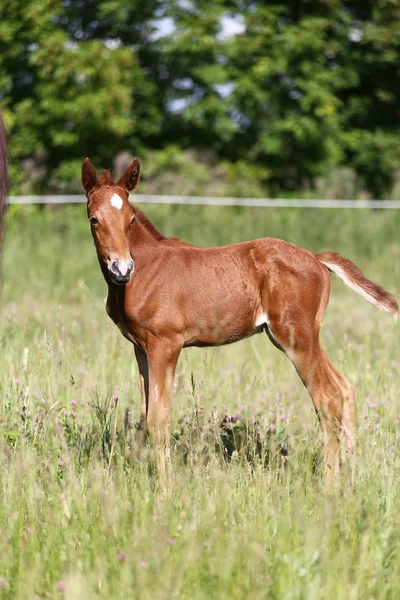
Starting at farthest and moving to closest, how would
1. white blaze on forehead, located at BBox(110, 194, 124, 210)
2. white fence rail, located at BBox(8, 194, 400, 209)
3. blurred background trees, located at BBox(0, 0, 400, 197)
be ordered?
blurred background trees, located at BBox(0, 0, 400, 197) < white fence rail, located at BBox(8, 194, 400, 209) < white blaze on forehead, located at BBox(110, 194, 124, 210)

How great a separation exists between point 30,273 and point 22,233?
1.81 meters

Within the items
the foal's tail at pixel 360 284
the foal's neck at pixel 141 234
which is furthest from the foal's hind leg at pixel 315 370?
the foal's neck at pixel 141 234

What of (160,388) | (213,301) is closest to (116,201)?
(213,301)

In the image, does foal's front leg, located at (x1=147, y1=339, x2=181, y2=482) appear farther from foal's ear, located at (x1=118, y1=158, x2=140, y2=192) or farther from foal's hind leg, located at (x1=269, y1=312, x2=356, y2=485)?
foal's ear, located at (x1=118, y1=158, x2=140, y2=192)

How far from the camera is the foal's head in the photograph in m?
3.52

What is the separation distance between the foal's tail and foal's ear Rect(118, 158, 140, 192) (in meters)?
1.04

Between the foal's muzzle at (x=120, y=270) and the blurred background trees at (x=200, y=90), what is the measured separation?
509 inches

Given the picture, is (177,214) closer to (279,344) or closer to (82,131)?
(82,131)

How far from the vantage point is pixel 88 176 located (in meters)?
3.73

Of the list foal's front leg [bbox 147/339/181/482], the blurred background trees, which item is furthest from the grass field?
the blurred background trees

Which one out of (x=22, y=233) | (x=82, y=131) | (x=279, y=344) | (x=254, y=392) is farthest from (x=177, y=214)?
(x=279, y=344)

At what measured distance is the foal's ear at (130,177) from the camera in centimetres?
376

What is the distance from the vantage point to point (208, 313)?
385cm

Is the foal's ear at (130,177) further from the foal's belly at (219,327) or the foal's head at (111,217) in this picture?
the foal's belly at (219,327)
